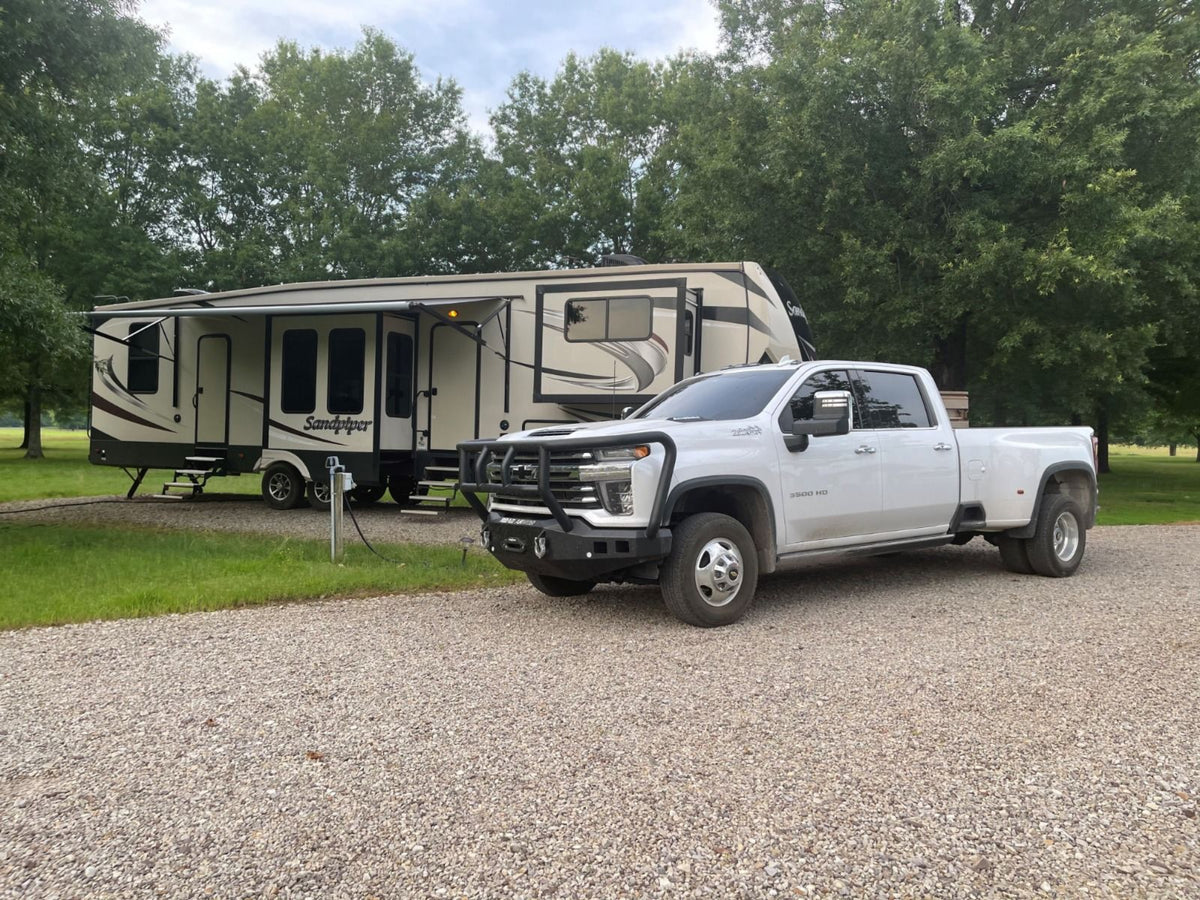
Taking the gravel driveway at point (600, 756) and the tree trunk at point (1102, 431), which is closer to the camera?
the gravel driveway at point (600, 756)

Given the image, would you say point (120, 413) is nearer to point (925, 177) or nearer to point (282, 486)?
point (282, 486)

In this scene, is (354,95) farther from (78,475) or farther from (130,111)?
(78,475)

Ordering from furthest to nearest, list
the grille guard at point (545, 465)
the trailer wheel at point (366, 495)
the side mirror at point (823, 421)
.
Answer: the trailer wheel at point (366, 495)
the side mirror at point (823, 421)
the grille guard at point (545, 465)

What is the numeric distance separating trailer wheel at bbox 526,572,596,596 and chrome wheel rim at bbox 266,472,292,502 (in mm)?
8377

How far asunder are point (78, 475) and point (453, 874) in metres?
23.8

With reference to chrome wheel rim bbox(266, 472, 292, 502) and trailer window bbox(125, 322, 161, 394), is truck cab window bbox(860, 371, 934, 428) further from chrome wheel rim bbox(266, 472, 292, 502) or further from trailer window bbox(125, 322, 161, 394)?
trailer window bbox(125, 322, 161, 394)

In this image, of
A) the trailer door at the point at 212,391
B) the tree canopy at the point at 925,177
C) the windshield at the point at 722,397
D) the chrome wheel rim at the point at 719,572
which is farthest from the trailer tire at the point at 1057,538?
the trailer door at the point at 212,391

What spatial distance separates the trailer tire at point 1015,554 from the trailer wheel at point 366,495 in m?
9.88

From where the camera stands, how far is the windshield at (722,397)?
709 centimetres

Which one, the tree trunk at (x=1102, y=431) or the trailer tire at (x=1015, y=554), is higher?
the tree trunk at (x=1102, y=431)

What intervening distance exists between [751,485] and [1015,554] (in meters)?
3.70

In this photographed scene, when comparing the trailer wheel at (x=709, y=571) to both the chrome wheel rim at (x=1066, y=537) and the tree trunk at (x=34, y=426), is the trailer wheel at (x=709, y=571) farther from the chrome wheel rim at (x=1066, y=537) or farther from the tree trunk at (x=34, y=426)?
the tree trunk at (x=34, y=426)

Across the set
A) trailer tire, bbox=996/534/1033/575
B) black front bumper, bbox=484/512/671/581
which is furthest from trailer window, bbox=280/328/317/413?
trailer tire, bbox=996/534/1033/575

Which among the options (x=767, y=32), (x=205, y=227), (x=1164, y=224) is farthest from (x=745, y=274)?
(x=205, y=227)
